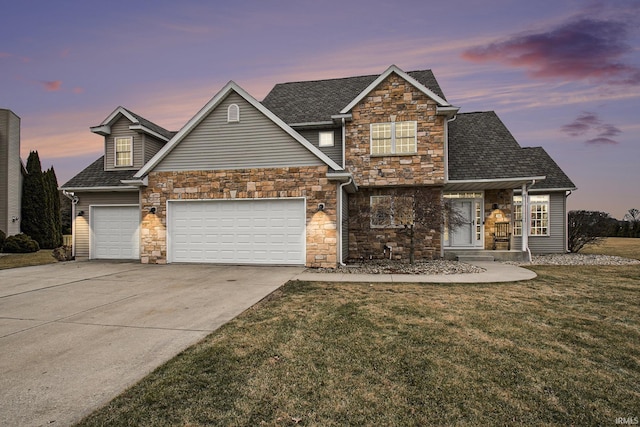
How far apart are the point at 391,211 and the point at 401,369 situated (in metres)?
10.2

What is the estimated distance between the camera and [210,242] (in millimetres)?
12312

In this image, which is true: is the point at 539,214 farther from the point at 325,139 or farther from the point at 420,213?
the point at 325,139

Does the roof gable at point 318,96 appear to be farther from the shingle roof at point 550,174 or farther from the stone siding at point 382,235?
the shingle roof at point 550,174

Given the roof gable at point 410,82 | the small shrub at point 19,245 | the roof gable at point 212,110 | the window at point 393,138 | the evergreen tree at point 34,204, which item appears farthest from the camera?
the evergreen tree at point 34,204

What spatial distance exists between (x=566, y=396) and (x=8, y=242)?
26488 millimetres

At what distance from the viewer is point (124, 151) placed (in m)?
14.8

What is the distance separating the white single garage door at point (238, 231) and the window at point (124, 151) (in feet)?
13.9

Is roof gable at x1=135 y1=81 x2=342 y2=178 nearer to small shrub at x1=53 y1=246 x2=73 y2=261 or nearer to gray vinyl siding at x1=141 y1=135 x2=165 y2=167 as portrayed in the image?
gray vinyl siding at x1=141 y1=135 x2=165 y2=167

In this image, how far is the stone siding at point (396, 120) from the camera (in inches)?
529

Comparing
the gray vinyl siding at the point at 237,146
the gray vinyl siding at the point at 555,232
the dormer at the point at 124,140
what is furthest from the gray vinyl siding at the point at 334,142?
the gray vinyl siding at the point at 555,232

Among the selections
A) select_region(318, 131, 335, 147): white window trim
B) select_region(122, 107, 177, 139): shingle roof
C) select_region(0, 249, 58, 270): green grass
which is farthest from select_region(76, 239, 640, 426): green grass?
select_region(0, 249, 58, 270): green grass

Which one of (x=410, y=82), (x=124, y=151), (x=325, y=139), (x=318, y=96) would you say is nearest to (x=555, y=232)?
(x=410, y=82)

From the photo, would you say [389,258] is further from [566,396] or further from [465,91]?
[566,396]

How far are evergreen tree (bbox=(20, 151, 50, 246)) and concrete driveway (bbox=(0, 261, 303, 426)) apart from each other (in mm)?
16644
